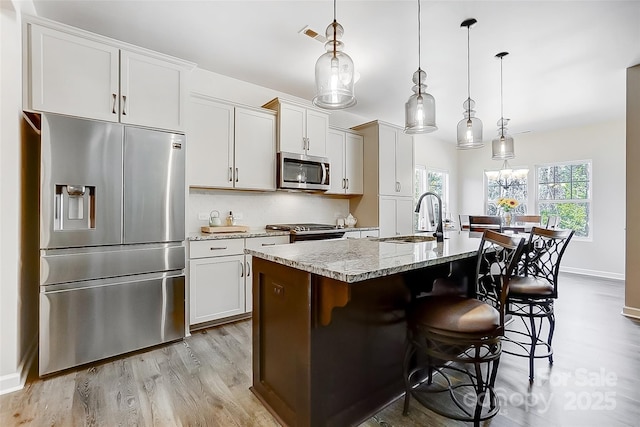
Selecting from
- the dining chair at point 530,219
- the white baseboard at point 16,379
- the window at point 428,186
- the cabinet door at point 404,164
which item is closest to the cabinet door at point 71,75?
the white baseboard at point 16,379

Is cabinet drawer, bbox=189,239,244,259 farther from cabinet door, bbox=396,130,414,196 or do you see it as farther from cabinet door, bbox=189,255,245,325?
cabinet door, bbox=396,130,414,196

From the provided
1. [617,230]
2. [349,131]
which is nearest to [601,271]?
[617,230]

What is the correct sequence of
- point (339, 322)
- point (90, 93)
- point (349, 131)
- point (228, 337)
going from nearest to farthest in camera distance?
point (339, 322) → point (90, 93) → point (228, 337) → point (349, 131)

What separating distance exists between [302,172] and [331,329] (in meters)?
2.53

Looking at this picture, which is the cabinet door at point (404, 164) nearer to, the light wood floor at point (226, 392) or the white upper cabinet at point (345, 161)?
the white upper cabinet at point (345, 161)

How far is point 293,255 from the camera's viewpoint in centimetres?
155

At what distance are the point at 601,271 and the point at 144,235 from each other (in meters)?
7.05

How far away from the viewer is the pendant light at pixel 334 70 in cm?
181

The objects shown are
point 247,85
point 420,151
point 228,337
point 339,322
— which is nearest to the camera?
point 339,322

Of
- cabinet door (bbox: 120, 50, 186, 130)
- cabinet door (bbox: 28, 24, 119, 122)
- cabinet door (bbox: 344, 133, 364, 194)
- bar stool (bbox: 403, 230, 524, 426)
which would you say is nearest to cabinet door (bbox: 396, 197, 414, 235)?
cabinet door (bbox: 344, 133, 364, 194)

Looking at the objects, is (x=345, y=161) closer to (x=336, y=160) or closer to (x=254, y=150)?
(x=336, y=160)

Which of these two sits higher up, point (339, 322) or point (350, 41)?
point (350, 41)

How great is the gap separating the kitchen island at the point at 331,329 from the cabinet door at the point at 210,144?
65.7 inches

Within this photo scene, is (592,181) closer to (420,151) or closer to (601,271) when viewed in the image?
(601,271)
